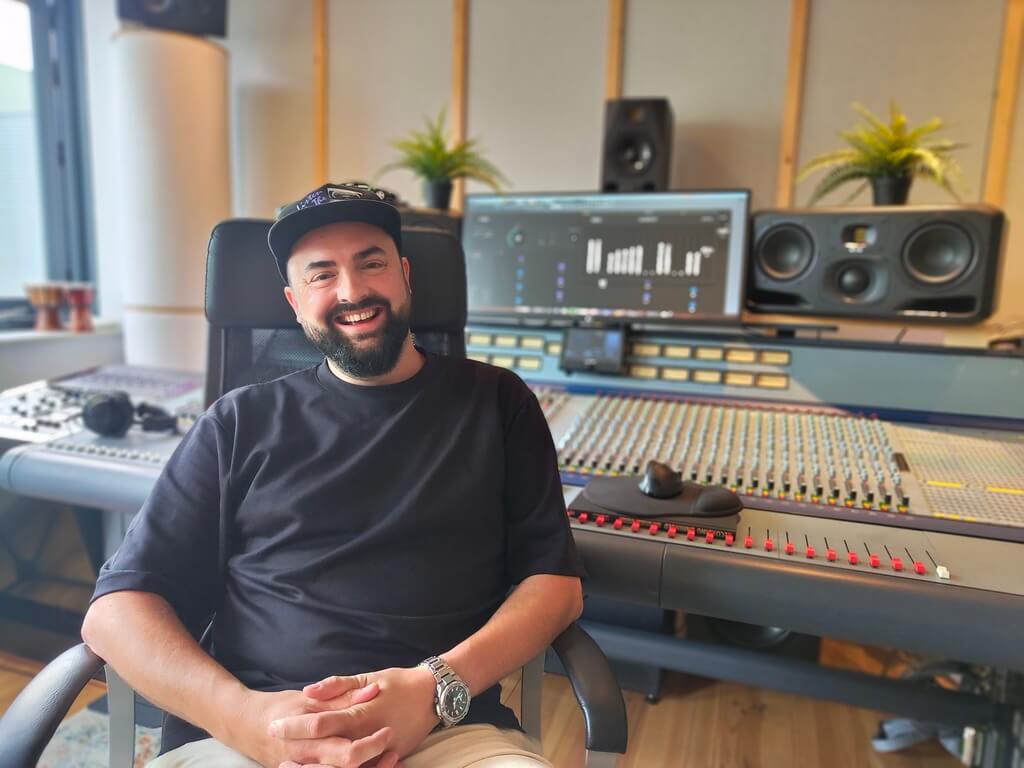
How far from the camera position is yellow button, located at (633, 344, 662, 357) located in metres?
1.74

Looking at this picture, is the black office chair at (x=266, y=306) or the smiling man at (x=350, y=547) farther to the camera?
the black office chair at (x=266, y=306)

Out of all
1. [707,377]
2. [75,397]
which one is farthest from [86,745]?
[707,377]

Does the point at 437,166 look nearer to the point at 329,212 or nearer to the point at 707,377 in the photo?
the point at 707,377

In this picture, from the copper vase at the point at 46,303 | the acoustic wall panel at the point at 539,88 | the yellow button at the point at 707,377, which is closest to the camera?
the yellow button at the point at 707,377

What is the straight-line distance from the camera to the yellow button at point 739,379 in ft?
5.35

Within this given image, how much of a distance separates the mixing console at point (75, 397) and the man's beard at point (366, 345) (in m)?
0.71

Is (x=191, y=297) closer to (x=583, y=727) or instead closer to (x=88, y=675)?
(x=88, y=675)

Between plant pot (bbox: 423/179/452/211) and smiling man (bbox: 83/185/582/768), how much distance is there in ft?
3.60

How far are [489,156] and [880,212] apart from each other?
1.44 m

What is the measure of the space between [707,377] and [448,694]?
103 centimetres

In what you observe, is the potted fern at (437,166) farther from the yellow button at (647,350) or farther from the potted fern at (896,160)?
the potted fern at (896,160)

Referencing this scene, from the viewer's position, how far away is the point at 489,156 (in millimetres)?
2605

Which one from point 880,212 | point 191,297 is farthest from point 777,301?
point 191,297

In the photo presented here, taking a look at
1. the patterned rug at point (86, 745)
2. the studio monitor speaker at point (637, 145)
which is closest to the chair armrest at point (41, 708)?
the patterned rug at point (86, 745)
